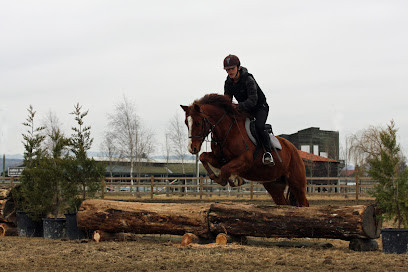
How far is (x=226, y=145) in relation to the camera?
684 centimetres

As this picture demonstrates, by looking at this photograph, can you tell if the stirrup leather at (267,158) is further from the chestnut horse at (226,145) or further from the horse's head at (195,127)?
the horse's head at (195,127)

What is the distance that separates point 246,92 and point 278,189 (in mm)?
1916

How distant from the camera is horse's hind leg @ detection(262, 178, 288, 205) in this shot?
7887 millimetres

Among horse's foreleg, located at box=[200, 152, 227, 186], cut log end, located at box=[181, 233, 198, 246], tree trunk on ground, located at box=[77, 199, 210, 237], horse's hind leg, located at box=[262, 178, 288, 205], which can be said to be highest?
horse's foreleg, located at box=[200, 152, 227, 186]

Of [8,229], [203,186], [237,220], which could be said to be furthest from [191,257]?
[203,186]

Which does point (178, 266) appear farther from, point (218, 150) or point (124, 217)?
point (124, 217)

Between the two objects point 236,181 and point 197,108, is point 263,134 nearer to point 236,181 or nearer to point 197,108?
point 236,181

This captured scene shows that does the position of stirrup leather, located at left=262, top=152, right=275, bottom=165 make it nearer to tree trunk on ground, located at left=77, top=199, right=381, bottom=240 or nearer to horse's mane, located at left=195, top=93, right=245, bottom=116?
horse's mane, located at left=195, top=93, right=245, bottom=116

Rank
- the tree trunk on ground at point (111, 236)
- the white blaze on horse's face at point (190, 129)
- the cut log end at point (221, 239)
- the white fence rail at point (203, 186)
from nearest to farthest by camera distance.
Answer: the white blaze on horse's face at point (190, 129) < the cut log end at point (221, 239) < the tree trunk on ground at point (111, 236) < the white fence rail at point (203, 186)

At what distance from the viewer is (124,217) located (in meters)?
8.40

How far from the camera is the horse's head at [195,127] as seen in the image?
6512 millimetres

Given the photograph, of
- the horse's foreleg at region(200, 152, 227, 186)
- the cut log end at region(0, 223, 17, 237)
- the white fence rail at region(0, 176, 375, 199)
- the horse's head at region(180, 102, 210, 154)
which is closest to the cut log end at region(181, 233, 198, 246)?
the horse's foreleg at region(200, 152, 227, 186)

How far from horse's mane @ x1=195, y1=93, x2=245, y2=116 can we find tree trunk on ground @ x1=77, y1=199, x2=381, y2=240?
1.73 m

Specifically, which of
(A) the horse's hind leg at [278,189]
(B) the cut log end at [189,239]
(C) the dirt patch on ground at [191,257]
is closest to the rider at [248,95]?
(A) the horse's hind leg at [278,189]
